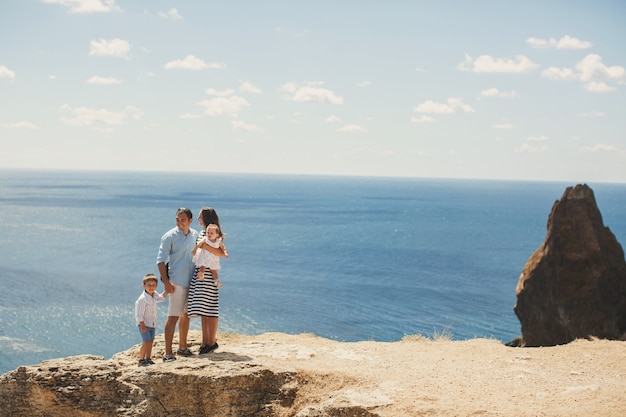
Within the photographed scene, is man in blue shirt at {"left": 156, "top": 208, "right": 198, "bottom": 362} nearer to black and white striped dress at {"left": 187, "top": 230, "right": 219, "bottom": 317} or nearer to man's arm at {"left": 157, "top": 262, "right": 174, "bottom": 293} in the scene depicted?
man's arm at {"left": 157, "top": 262, "right": 174, "bottom": 293}

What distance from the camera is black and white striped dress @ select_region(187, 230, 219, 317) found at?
10.5m

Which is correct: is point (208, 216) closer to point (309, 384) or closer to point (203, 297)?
point (203, 297)

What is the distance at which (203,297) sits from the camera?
10.6 meters

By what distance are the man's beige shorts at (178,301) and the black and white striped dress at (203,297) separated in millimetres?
154

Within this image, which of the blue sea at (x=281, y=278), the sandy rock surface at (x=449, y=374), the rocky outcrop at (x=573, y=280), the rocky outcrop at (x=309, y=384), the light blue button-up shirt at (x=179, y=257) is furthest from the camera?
the blue sea at (x=281, y=278)

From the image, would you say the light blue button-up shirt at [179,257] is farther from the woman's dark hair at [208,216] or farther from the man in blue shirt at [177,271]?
the woman's dark hair at [208,216]

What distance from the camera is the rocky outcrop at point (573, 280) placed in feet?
66.2

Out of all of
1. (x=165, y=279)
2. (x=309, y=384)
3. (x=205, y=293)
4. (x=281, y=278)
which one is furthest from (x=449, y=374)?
(x=281, y=278)

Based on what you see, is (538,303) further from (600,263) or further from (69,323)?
(69,323)

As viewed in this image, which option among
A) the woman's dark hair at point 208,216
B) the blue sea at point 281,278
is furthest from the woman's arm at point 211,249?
the blue sea at point 281,278

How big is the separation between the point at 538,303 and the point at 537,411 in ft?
48.1

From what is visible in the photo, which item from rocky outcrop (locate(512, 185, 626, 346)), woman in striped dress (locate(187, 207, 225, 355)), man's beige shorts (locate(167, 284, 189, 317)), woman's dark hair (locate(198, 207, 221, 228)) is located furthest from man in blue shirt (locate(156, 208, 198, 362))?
rocky outcrop (locate(512, 185, 626, 346))

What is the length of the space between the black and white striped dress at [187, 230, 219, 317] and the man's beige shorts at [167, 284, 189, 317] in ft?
0.50

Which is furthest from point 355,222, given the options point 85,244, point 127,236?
point 85,244
